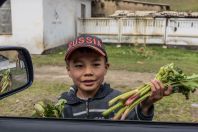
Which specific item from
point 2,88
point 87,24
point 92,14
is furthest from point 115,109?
point 92,14

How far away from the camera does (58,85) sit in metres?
8.80

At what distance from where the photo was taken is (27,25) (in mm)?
14203

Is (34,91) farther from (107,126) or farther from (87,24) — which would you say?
(87,24)

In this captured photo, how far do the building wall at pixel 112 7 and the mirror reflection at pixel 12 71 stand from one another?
20695 mm

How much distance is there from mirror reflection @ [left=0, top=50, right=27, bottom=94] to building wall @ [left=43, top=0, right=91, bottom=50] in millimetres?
12247

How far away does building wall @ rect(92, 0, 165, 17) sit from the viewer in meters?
22.6

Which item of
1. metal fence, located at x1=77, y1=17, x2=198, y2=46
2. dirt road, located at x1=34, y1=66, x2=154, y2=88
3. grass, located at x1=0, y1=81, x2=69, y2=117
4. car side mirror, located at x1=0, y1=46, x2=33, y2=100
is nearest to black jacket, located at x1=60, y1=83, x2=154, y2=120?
car side mirror, located at x1=0, y1=46, x2=33, y2=100

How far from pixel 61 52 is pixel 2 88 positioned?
1334cm

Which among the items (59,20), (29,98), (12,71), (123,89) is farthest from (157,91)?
(59,20)

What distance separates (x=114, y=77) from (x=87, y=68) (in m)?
7.70

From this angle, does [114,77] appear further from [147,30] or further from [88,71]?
[88,71]

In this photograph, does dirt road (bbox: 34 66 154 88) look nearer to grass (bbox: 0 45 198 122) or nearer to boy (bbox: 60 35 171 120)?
grass (bbox: 0 45 198 122)

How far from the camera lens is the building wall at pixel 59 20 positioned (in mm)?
14477

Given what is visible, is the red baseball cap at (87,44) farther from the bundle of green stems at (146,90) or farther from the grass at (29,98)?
the grass at (29,98)
